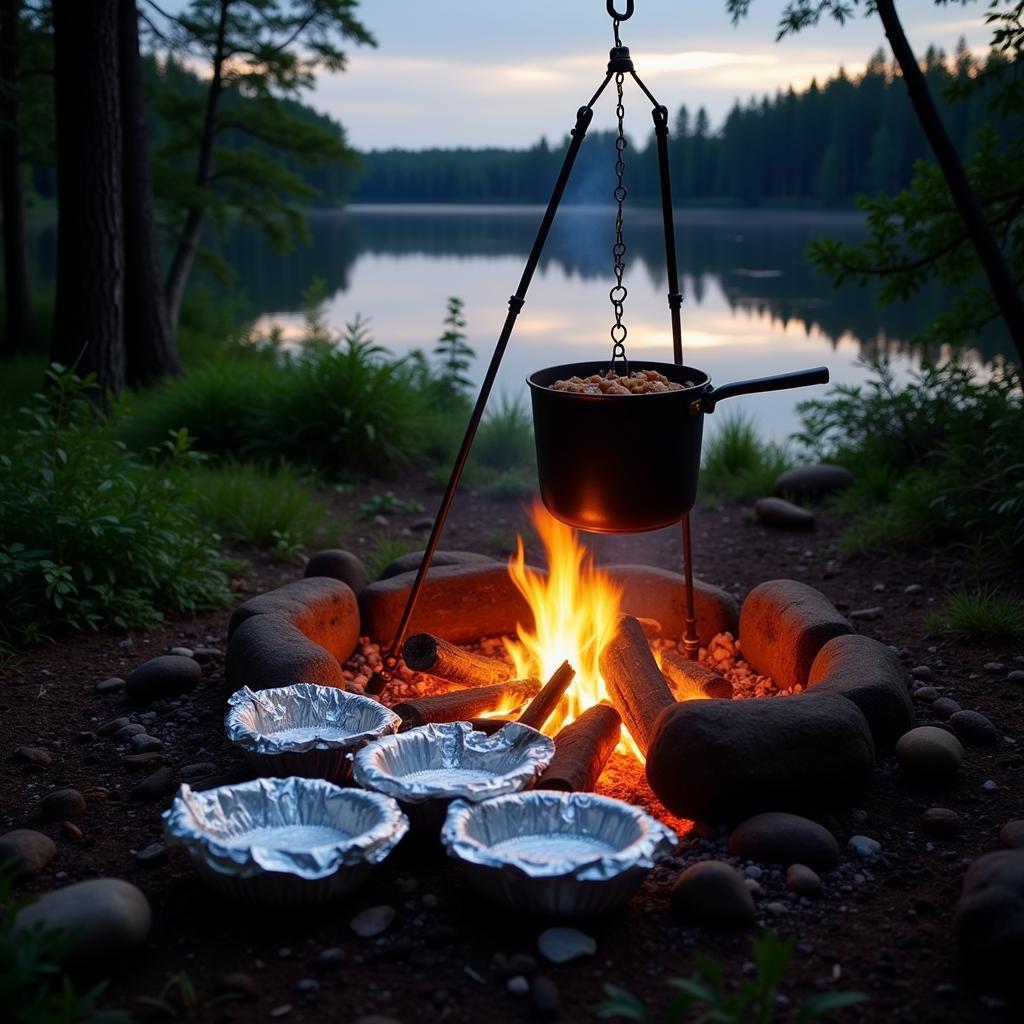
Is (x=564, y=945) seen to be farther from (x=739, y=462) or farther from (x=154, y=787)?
(x=739, y=462)

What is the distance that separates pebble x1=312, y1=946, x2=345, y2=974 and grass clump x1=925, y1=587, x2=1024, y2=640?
289 centimetres

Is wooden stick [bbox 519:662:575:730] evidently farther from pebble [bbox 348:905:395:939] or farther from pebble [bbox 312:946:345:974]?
pebble [bbox 312:946:345:974]

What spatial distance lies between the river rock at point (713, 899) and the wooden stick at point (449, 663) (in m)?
1.45

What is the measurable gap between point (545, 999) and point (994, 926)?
96 cm

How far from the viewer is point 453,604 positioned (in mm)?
4375

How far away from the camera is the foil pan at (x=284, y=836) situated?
2.44 m

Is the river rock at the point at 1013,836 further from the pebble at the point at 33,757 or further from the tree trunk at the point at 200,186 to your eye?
the tree trunk at the point at 200,186

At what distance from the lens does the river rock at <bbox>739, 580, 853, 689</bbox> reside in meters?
3.76

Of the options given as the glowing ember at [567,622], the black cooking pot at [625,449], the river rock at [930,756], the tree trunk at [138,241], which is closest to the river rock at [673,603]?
the glowing ember at [567,622]

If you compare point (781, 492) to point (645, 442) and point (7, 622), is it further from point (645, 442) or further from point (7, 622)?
point (7, 622)

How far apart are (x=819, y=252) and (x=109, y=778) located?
463cm

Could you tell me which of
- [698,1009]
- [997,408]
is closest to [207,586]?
[698,1009]

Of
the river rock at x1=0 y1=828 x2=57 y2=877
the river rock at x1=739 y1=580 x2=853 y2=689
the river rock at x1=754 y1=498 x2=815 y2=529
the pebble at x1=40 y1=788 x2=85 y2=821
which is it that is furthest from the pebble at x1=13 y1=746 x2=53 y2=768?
the river rock at x1=754 y1=498 x2=815 y2=529

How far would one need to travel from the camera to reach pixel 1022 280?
5.67 metres
